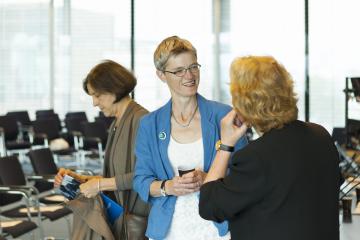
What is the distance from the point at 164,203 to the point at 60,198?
3.93 metres

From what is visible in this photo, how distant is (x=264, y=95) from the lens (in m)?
1.90

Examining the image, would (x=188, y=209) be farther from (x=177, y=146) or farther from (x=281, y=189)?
(x=281, y=189)

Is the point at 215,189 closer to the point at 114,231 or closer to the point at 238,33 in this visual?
the point at 114,231

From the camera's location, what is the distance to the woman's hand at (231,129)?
7.02 feet

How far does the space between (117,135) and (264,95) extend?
4.94 ft

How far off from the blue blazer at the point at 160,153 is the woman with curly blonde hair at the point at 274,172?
2.06ft

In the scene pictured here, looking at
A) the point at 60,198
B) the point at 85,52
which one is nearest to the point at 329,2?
the point at 85,52

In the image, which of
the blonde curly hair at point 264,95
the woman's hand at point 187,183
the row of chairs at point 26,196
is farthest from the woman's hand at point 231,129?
the row of chairs at point 26,196


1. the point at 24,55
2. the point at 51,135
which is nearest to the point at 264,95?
the point at 51,135

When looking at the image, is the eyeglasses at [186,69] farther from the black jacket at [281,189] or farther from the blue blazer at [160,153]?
the black jacket at [281,189]

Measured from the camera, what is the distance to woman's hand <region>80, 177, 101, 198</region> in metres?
3.21

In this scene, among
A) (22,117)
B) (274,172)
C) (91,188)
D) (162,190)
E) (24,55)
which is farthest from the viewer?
(24,55)

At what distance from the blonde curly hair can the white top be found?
656 mm

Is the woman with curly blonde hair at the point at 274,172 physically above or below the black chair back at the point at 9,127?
above
